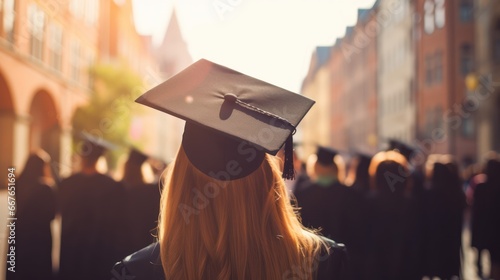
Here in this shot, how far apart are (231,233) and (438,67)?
33142 millimetres

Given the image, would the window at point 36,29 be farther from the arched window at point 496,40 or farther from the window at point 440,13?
the window at point 440,13

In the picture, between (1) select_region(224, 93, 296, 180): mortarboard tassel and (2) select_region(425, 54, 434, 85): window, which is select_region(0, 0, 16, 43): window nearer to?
(1) select_region(224, 93, 296, 180): mortarboard tassel

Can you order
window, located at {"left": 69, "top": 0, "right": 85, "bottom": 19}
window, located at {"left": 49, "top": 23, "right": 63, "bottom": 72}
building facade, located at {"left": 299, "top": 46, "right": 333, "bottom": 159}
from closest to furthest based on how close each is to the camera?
window, located at {"left": 49, "top": 23, "right": 63, "bottom": 72} < window, located at {"left": 69, "top": 0, "right": 85, "bottom": 19} < building facade, located at {"left": 299, "top": 46, "right": 333, "bottom": 159}

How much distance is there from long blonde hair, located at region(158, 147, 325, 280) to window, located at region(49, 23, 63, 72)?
78.8 ft

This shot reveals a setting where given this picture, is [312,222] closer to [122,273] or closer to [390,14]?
[122,273]

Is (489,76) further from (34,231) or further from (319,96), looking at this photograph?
(319,96)

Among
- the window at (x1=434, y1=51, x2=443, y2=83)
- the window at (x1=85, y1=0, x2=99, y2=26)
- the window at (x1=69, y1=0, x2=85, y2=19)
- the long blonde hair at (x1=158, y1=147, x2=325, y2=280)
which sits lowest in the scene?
the long blonde hair at (x1=158, y1=147, x2=325, y2=280)

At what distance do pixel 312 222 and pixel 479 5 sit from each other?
24.1m

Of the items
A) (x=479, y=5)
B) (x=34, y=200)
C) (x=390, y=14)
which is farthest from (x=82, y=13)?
(x=34, y=200)

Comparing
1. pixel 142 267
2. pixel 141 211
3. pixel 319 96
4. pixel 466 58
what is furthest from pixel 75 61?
pixel 319 96

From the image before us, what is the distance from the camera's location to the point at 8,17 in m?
18.4

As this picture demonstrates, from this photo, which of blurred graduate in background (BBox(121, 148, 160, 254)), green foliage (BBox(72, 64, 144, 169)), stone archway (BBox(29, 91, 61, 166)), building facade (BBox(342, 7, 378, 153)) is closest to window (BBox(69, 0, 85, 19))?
green foliage (BBox(72, 64, 144, 169))

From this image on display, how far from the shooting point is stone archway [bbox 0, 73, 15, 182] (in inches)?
797

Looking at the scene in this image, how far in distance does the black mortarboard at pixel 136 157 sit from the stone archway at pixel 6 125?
48.2 ft
